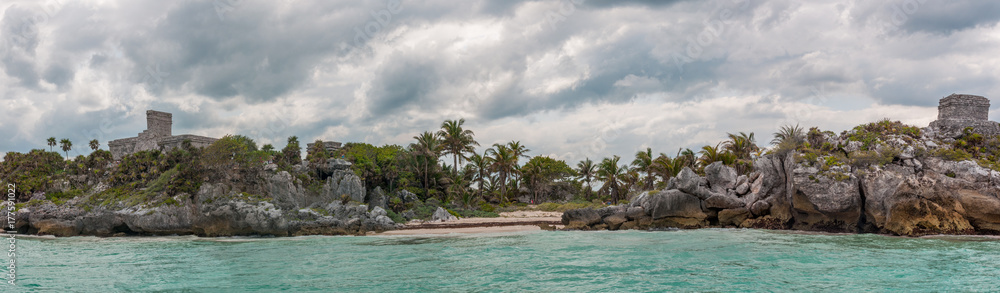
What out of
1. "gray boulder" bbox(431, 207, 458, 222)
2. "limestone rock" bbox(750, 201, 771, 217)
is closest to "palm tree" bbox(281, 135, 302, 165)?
"gray boulder" bbox(431, 207, 458, 222)

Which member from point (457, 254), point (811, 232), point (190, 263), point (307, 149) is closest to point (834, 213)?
point (811, 232)

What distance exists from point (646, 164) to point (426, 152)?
20.4 metres

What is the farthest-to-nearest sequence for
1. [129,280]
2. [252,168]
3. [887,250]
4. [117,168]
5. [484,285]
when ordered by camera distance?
[117,168] < [252,168] < [887,250] < [129,280] < [484,285]

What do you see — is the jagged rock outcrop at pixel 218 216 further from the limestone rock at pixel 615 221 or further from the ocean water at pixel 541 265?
the limestone rock at pixel 615 221

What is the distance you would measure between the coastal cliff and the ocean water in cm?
202

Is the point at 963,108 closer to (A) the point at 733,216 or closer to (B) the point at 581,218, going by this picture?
(A) the point at 733,216

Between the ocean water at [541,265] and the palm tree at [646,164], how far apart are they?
21791mm

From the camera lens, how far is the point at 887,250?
1983 cm

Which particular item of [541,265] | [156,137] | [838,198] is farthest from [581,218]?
[156,137]

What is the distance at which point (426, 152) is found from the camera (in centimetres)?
4925

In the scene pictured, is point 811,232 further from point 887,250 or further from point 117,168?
point 117,168

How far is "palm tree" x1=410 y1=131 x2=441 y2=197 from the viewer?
4944 centimetres

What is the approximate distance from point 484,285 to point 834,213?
2140 centimetres

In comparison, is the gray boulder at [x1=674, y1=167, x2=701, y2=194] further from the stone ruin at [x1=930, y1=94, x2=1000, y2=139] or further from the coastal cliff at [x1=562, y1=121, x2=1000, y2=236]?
the stone ruin at [x1=930, y1=94, x2=1000, y2=139]
